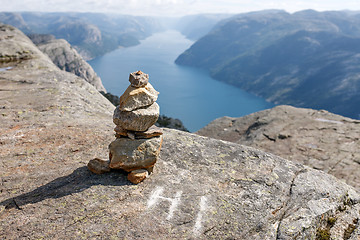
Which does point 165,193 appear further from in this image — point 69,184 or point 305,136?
point 305,136

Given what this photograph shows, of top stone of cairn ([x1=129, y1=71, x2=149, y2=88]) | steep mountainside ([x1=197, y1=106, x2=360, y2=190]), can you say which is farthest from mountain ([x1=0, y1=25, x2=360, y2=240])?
steep mountainside ([x1=197, y1=106, x2=360, y2=190])

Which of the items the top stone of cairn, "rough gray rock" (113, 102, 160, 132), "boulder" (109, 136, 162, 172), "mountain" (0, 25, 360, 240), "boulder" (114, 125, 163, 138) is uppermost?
the top stone of cairn

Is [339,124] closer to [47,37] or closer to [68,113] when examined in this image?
[68,113]

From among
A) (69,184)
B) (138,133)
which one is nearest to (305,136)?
(138,133)

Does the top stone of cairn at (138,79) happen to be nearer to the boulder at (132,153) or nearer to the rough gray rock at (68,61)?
the boulder at (132,153)

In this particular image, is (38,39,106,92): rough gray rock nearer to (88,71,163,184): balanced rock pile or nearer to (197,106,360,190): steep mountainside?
(197,106,360,190): steep mountainside
